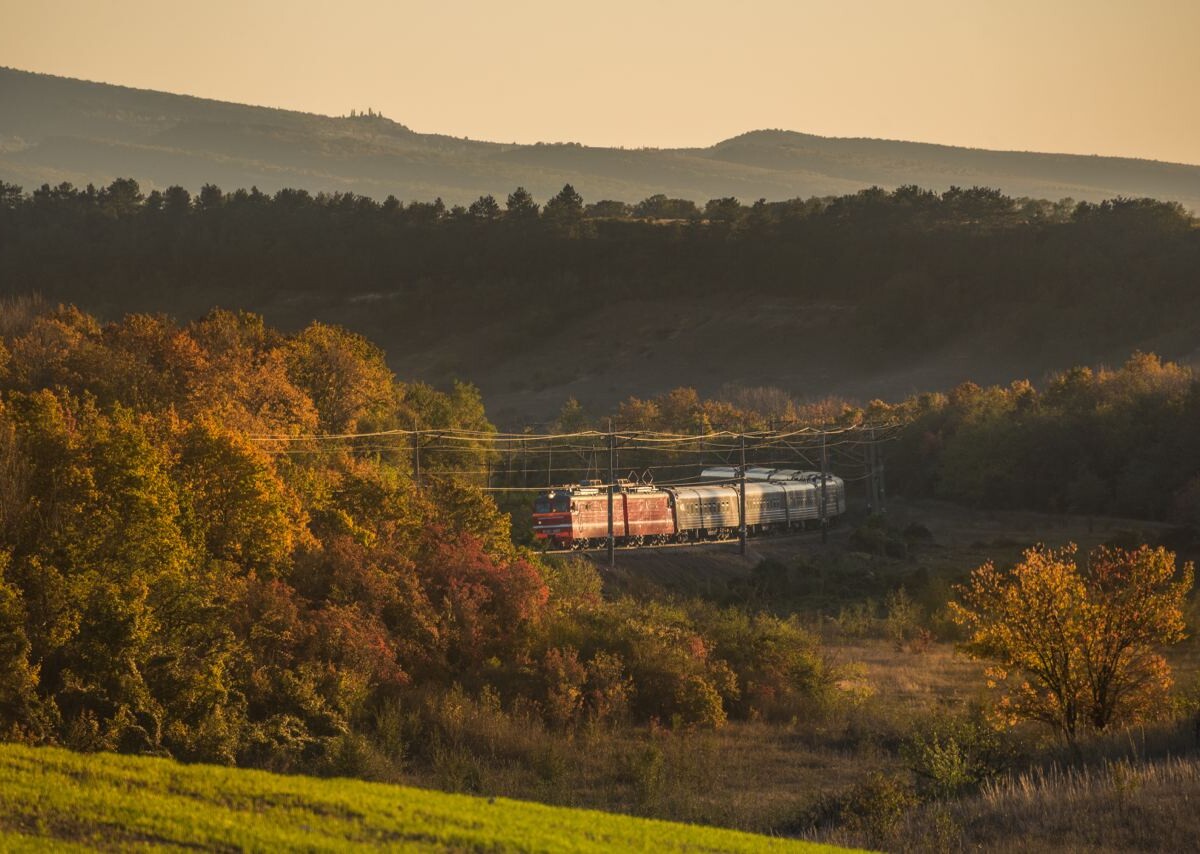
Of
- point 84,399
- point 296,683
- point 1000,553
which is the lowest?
point 1000,553

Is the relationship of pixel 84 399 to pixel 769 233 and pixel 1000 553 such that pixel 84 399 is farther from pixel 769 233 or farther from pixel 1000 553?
pixel 769 233

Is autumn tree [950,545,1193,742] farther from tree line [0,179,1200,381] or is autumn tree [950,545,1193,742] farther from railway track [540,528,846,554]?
tree line [0,179,1200,381]

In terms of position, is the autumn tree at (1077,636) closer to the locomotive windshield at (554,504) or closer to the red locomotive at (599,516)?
the red locomotive at (599,516)

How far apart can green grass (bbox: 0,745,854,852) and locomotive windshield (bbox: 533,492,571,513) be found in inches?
1421

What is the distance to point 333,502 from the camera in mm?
43625

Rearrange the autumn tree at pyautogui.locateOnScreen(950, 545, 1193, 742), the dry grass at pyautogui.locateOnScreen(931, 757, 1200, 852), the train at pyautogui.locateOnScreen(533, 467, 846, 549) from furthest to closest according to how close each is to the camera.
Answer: the train at pyautogui.locateOnScreen(533, 467, 846, 549)
the autumn tree at pyautogui.locateOnScreen(950, 545, 1193, 742)
the dry grass at pyautogui.locateOnScreen(931, 757, 1200, 852)

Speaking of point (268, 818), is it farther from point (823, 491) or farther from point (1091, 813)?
point (823, 491)

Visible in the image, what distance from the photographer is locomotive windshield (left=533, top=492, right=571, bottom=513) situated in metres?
62.5

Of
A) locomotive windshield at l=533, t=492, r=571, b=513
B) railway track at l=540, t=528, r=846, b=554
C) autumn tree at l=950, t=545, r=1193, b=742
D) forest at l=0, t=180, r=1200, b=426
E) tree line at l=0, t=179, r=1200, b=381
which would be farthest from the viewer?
tree line at l=0, t=179, r=1200, b=381

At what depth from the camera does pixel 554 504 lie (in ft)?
205

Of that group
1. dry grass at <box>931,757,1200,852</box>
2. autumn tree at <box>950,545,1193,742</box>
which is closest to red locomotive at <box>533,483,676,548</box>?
autumn tree at <box>950,545,1193,742</box>

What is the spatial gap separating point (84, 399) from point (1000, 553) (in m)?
39.3

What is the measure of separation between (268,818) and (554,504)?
4083 cm

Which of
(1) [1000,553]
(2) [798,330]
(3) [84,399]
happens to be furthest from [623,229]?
(3) [84,399]
